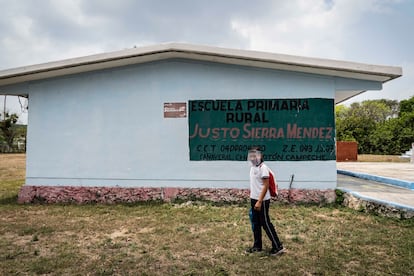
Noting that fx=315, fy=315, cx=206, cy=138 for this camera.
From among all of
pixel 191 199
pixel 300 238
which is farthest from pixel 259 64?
pixel 300 238

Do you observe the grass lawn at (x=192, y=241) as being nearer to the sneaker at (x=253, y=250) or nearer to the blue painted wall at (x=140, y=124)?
the sneaker at (x=253, y=250)

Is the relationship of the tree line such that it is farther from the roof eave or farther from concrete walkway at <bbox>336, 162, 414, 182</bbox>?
the roof eave

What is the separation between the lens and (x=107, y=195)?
809cm

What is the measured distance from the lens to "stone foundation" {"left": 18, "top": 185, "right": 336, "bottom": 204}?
7602mm

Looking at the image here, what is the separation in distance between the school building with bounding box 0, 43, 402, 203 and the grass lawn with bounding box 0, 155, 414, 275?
749 mm

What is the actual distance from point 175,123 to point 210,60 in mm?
1810

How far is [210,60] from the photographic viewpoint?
787 cm

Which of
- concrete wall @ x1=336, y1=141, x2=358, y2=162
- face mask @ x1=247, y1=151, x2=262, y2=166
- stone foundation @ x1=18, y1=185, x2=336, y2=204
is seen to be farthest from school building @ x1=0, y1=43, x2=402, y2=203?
concrete wall @ x1=336, y1=141, x2=358, y2=162

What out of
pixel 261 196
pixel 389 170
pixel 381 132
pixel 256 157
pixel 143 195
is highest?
pixel 381 132

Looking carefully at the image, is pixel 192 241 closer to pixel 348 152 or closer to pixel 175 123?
pixel 175 123

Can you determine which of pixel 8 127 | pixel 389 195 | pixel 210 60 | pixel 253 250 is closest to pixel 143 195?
pixel 210 60

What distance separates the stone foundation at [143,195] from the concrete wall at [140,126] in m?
0.15

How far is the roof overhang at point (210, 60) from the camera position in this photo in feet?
23.2

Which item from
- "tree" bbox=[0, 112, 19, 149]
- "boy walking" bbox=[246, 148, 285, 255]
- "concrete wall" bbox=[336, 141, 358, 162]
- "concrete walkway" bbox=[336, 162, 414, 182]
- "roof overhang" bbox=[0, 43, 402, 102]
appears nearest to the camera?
"boy walking" bbox=[246, 148, 285, 255]
